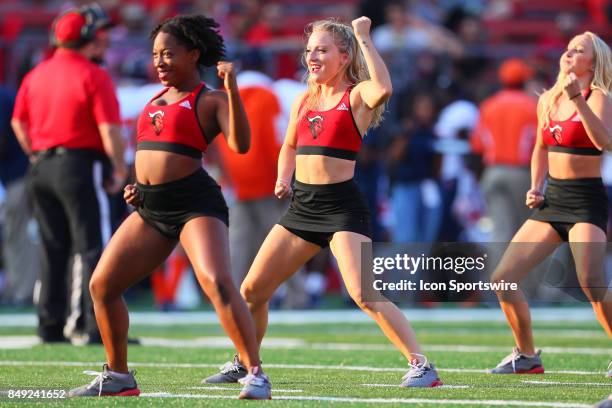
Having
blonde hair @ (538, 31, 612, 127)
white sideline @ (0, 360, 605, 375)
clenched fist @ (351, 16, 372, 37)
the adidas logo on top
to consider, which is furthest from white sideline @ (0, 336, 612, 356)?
clenched fist @ (351, 16, 372, 37)

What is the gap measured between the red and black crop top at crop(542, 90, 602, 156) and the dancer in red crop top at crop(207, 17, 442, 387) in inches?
45.2

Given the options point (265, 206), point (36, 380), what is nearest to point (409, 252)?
point (36, 380)

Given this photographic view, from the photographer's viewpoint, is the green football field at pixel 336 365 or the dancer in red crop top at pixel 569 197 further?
the dancer in red crop top at pixel 569 197

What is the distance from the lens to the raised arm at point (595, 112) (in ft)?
24.6

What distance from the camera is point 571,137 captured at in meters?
8.20

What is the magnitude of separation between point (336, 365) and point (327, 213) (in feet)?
5.93

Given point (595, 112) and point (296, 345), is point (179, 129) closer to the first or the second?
point (595, 112)

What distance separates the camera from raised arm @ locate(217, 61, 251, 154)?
21.5 ft

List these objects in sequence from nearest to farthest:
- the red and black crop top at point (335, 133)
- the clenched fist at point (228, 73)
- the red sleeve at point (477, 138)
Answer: the clenched fist at point (228, 73)
the red and black crop top at point (335, 133)
the red sleeve at point (477, 138)

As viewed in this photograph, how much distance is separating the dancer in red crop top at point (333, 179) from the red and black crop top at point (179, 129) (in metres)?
0.80

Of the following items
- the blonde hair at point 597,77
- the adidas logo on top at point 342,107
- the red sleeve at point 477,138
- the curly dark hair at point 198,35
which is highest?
the curly dark hair at point 198,35

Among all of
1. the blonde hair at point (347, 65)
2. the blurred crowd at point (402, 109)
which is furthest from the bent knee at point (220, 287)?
the blurred crowd at point (402, 109)

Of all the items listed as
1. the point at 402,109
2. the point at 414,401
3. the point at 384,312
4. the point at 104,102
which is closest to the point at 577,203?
the point at 384,312

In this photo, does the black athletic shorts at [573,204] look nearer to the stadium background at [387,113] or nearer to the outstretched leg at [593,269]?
the outstretched leg at [593,269]
